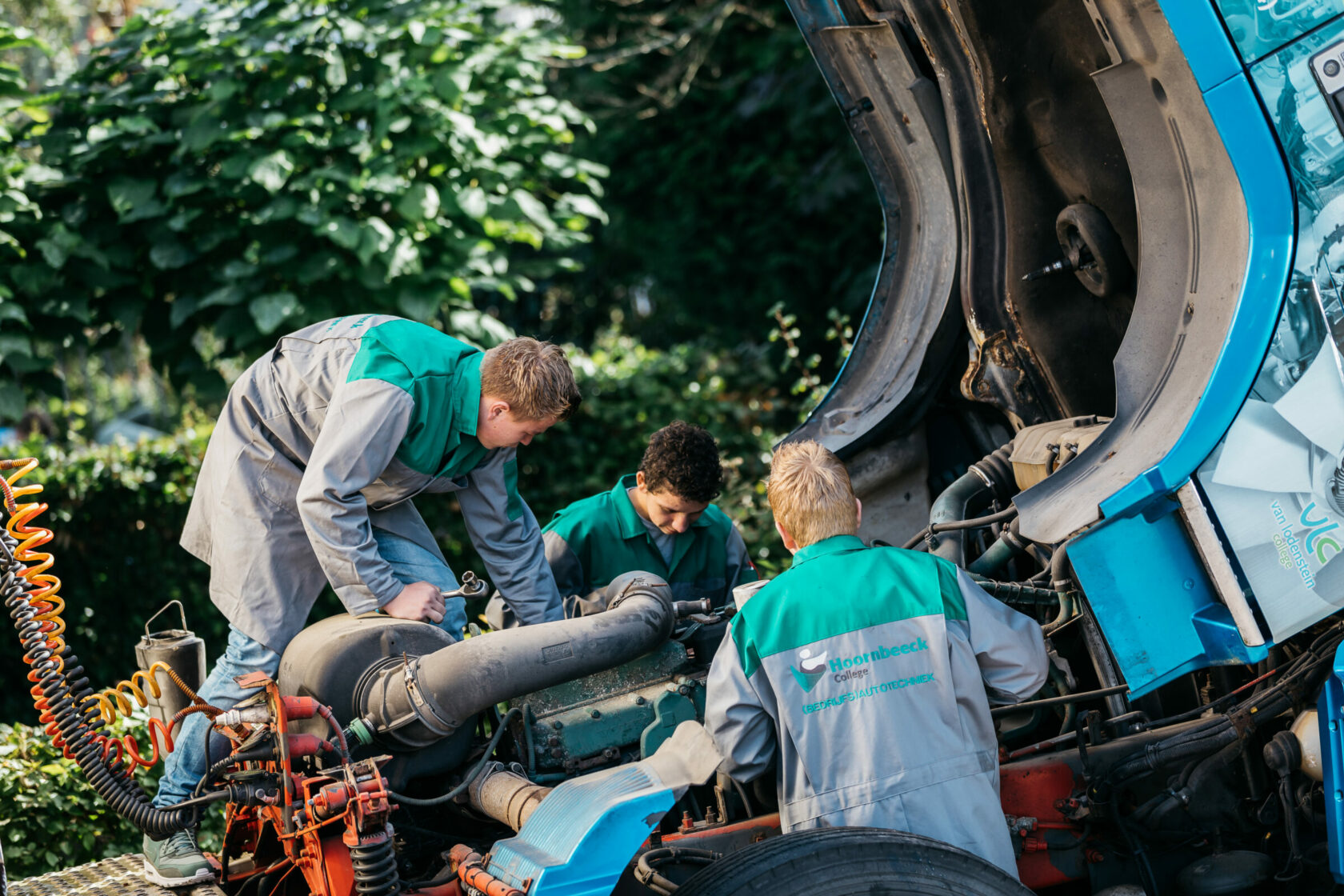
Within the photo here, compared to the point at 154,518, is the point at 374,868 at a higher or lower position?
lower

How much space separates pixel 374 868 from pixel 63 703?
3.20ft

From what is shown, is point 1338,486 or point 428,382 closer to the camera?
point 1338,486

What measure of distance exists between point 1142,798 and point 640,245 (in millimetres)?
8558

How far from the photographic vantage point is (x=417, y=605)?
289 cm

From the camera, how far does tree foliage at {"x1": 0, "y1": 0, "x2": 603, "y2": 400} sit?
542 centimetres

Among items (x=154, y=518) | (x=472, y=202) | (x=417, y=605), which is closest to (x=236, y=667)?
(x=417, y=605)

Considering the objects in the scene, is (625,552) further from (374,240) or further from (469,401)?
(374,240)

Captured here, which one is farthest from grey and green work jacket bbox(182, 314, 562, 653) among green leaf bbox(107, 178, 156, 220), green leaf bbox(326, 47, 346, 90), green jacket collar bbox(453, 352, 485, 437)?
green leaf bbox(326, 47, 346, 90)

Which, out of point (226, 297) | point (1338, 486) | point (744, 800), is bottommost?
point (744, 800)

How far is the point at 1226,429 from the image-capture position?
239 cm

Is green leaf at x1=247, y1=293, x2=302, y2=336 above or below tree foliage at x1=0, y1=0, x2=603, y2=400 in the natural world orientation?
below

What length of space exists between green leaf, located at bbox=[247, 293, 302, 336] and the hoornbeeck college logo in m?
3.69

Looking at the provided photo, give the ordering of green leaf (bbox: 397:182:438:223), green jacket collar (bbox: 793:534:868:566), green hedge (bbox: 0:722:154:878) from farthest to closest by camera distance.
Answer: green leaf (bbox: 397:182:438:223) → green hedge (bbox: 0:722:154:878) → green jacket collar (bbox: 793:534:868:566)

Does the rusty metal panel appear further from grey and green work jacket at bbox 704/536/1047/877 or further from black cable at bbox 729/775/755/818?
grey and green work jacket at bbox 704/536/1047/877
